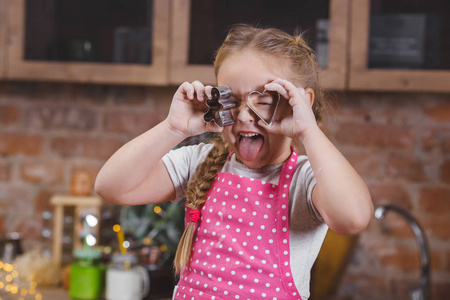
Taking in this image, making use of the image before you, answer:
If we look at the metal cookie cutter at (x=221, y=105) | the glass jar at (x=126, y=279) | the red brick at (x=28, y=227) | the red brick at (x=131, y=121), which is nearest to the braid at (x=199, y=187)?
the metal cookie cutter at (x=221, y=105)

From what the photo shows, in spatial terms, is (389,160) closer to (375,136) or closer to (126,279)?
(375,136)

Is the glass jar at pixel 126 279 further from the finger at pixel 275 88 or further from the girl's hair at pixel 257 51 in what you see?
the finger at pixel 275 88

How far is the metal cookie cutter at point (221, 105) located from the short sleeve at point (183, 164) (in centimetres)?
15

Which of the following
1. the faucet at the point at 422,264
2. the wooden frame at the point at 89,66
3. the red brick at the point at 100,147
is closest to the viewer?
the faucet at the point at 422,264

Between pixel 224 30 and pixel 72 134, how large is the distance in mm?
654

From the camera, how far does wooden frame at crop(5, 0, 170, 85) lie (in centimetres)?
179

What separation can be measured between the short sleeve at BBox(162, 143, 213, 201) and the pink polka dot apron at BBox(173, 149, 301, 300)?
0.24 feet

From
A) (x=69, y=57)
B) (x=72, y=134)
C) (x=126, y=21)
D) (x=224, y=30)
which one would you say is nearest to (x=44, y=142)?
(x=72, y=134)

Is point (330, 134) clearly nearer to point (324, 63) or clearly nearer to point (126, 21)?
point (324, 63)

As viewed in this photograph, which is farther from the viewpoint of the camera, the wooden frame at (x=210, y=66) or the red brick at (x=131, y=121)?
the red brick at (x=131, y=121)

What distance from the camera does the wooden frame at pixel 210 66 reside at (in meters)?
1.73

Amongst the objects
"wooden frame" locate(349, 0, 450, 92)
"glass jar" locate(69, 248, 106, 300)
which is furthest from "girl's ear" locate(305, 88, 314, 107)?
"glass jar" locate(69, 248, 106, 300)

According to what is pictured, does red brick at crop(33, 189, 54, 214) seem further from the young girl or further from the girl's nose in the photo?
the girl's nose

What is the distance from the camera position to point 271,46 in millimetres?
921
